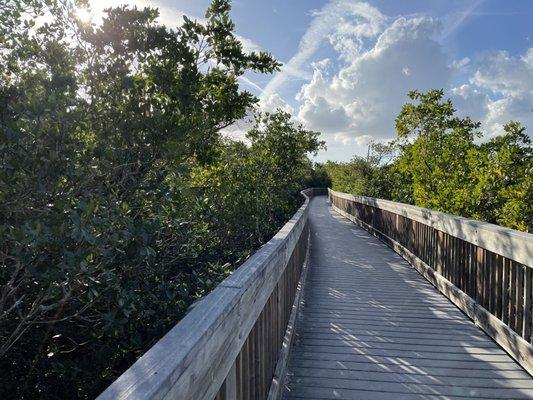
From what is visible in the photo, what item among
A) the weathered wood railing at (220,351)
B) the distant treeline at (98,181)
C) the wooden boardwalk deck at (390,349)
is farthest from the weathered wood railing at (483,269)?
the distant treeline at (98,181)

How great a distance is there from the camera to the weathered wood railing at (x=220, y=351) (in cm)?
106

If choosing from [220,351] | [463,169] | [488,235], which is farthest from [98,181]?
[463,169]

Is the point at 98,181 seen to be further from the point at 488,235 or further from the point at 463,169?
the point at 463,169

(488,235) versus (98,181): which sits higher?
(98,181)

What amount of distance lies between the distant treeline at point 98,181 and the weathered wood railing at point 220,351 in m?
0.84

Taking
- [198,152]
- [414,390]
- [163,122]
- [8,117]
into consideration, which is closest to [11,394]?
[8,117]

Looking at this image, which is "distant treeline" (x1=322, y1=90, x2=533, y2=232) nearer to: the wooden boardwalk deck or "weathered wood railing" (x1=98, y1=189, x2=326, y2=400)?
the wooden boardwalk deck

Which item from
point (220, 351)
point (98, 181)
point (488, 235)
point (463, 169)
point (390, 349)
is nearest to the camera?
point (220, 351)

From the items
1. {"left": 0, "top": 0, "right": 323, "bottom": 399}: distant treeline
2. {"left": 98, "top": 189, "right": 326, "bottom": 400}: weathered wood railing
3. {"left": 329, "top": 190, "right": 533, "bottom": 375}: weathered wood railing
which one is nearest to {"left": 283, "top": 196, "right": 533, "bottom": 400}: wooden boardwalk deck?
{"left": 329, "top": 190, "right": 533, "bottom": 375}: weathered wood railing

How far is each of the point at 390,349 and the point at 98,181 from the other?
317cm

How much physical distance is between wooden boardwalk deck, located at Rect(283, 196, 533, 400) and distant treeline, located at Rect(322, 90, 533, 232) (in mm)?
1577

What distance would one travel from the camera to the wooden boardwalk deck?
3.55m

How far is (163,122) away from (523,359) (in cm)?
376

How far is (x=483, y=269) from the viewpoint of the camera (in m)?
4.93
